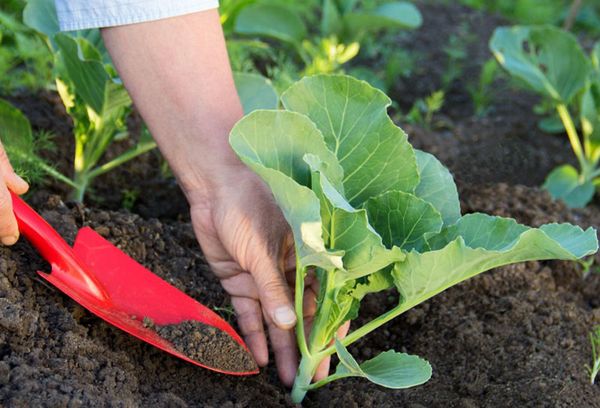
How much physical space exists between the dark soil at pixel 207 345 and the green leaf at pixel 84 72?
2.55 feet

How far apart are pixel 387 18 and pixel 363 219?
8.19 feet

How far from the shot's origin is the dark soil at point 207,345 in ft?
6.61

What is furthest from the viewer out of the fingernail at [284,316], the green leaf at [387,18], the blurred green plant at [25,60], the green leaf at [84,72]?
the green leaf at [387,18]

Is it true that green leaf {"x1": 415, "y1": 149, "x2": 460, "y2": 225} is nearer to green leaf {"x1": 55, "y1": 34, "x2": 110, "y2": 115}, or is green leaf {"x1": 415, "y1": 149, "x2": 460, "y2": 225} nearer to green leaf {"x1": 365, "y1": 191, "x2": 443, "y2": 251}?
green leaf {"x1": 365, "y1": 191, "x2": 443, "y2": 251}

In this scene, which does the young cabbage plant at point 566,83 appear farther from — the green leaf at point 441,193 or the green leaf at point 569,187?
the green leaf at point 441,193

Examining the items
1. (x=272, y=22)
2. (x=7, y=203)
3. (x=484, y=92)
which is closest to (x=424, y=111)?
(x=484, y=92)

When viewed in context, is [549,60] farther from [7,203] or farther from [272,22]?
[7,203]

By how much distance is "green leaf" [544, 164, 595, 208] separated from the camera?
3.36 metres

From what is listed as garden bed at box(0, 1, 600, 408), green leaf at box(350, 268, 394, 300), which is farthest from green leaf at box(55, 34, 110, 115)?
green leaf at box(350, 268, 394, 300)

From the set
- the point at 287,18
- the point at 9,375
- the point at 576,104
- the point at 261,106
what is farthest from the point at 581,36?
the point at 9,375

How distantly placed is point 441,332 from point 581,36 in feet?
11.9

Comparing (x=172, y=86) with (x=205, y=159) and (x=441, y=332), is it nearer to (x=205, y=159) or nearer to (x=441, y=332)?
(x=205, y=159)

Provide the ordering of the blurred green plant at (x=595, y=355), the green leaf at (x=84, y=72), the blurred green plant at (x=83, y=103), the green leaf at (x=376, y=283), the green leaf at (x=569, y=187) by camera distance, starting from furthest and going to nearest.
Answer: the green leaf at (x=569, y=187)
the blurred green plant at (x=83, y=103)
the green leaf at (x=84, y=72)
the blurred green plant at (x=595, y=355)
the green leaf at (x=376, y=283)

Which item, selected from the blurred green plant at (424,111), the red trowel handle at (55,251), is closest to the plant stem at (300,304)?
the red trowel handle at (55,251)
